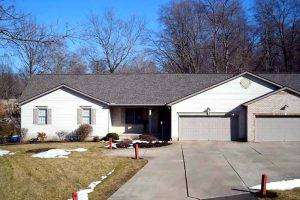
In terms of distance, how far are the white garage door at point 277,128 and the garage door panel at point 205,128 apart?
2273 mm

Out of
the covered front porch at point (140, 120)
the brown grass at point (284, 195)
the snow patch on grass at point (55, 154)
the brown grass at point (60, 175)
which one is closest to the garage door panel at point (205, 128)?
the covered front porch at point (140, 120)

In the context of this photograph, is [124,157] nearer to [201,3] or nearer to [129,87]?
[129,87]

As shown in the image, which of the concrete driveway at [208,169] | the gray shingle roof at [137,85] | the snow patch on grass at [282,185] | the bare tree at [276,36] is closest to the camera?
the concrete driveway at [208,169]

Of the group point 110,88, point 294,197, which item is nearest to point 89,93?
point 110,88

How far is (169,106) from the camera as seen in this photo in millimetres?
35094

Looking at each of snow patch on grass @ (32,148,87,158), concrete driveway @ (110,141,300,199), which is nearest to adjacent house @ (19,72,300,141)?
concrete driveway @ (110,141,300,199)

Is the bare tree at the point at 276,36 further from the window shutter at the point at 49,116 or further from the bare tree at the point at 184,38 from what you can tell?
the window shutter at the point at 49,116

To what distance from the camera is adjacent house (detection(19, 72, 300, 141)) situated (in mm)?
33531

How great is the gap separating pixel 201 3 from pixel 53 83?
31.5 meters

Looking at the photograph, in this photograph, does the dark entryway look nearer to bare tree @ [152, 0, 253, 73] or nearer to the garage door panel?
the garage door panel

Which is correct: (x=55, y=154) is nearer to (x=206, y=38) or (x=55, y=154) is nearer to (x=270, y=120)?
(x=270, y=120)

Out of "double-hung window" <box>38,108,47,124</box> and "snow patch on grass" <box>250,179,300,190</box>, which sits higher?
"double-hung window" <box>38,108,47,124</box>

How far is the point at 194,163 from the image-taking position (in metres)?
24.0

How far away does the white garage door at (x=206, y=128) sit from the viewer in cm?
3450
